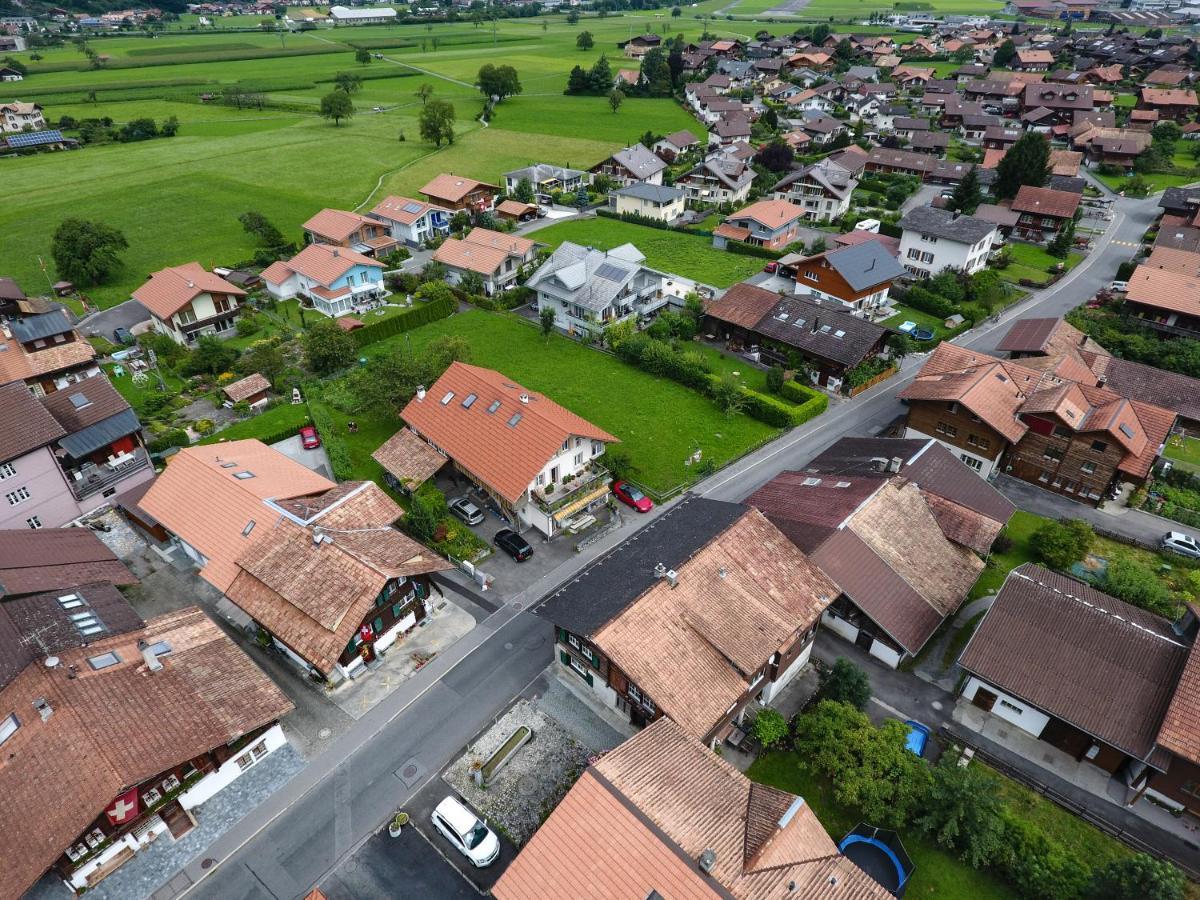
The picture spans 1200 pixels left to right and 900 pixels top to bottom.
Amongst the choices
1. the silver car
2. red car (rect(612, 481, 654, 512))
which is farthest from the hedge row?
red car (rect(612, 481, 654, 512))

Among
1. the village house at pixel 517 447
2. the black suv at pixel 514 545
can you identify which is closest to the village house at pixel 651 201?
the village house at pixel 517 447

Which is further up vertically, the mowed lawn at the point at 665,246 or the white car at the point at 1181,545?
the mowed lawn at the point at 665,246

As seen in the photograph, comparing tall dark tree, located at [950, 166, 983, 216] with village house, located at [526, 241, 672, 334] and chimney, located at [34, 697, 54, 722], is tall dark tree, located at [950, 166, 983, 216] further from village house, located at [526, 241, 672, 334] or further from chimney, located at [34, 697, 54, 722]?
chimney, located at [34, 697, 54, 722]

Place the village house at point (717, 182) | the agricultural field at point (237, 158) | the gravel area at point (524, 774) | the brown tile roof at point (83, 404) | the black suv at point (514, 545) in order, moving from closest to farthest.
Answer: the gravel area at point (524, 774) → the black suv at point (514, 545) → the brown tile roof at point (83, 404) → the agricultural field at point (237, 158) → the village house at point (717, 182)

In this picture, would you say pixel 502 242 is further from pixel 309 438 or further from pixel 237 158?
pixel 237 158

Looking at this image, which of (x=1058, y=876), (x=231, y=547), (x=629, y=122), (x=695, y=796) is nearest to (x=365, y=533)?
(x=231, y=547)

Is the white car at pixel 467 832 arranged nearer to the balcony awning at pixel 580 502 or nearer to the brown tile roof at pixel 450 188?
the balcony awning at pixel 580 502

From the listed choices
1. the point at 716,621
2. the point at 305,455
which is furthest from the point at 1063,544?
the point at 305,455
